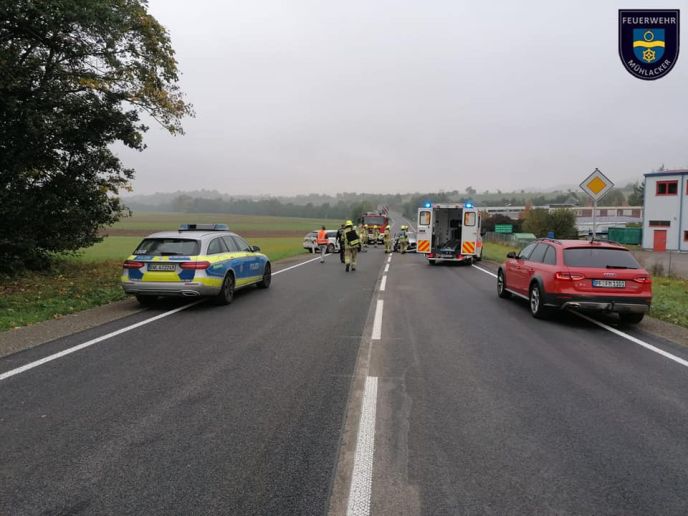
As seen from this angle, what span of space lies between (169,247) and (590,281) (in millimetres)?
7717

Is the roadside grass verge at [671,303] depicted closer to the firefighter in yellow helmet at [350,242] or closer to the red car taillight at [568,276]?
the red car taillight at [568,276]

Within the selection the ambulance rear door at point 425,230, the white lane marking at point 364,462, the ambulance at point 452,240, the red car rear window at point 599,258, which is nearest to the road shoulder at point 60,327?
the white lane marking at point 364,462

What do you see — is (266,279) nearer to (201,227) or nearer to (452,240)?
(201,227)

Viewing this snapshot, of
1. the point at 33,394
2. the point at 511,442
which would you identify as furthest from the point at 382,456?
the point at 33,394

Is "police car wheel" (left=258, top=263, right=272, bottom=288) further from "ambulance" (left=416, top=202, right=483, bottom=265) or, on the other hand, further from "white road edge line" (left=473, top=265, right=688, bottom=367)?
"ambulance" (left=416, top=202, right=483, bottom=265)

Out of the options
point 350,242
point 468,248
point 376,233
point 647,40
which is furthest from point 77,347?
point 376,233

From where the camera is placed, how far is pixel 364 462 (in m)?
3.56

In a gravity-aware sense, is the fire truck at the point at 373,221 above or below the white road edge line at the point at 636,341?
above

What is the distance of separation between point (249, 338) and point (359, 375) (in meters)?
2.36

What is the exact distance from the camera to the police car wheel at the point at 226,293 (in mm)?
10414

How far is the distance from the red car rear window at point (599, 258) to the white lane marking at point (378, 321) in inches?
136

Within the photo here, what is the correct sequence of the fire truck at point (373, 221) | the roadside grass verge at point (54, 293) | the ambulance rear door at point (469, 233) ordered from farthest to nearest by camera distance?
1. the fire truck at point (373, 221)
2. the ambulance rear door at point (469, 233)
3. the roadside grass verge at point (54, 293)

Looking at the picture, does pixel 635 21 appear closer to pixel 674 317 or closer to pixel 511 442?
pixel 674 317

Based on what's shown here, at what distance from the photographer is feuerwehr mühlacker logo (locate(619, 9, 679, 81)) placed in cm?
1038
